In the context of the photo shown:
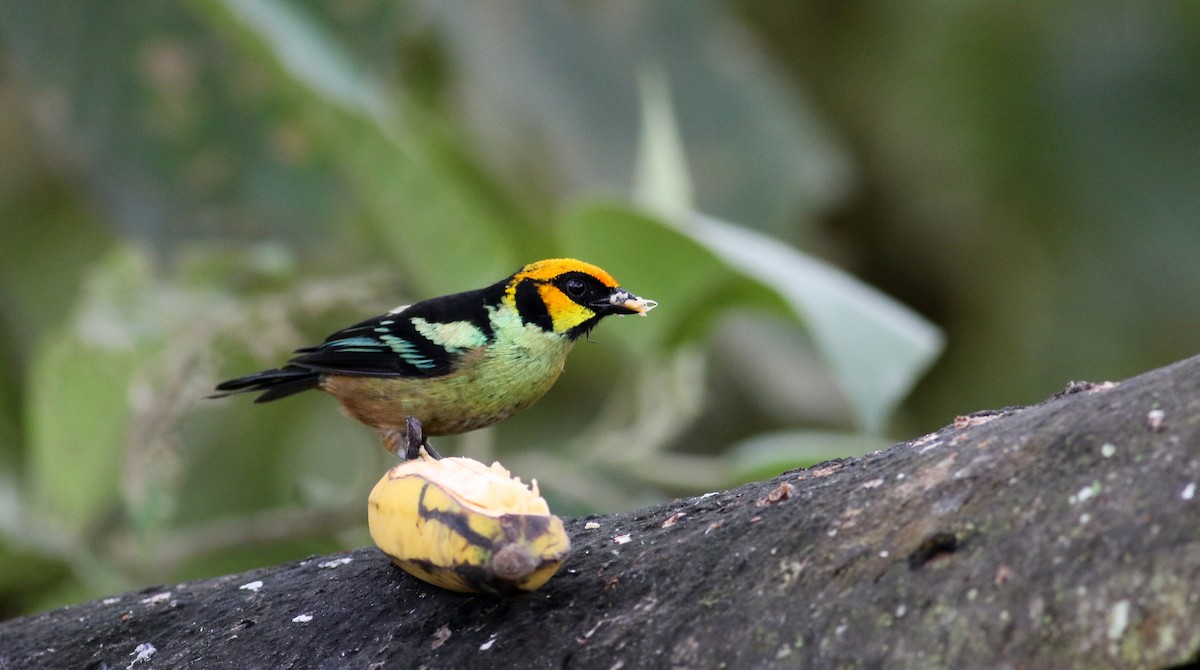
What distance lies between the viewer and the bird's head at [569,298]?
2988mm

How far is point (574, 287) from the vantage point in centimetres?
299

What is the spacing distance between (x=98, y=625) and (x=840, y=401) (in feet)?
16.0

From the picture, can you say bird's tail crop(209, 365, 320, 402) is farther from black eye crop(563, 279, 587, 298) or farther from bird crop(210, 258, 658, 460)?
black eye crop(563, 279, 587, 298)

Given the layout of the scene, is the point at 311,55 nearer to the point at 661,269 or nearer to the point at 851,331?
the point at 661,269

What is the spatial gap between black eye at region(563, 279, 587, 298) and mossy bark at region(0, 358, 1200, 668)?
656 mm

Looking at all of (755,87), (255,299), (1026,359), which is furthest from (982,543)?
(1026,359)

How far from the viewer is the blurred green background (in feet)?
12.5

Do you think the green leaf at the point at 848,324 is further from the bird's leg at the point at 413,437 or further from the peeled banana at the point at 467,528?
the peeled banana at the point at 467,528

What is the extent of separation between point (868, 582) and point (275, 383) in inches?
74.8

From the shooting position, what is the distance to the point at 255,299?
13.4ft

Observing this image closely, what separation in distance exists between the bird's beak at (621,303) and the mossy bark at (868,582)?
62cm

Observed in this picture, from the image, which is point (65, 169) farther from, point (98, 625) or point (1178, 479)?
point (1178, 479)

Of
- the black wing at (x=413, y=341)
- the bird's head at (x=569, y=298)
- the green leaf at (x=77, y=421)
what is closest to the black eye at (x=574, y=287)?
the bird's head at (x=569, y=298)

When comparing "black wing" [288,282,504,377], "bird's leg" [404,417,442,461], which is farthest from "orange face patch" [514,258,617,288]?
"bird's leg" [404,417,442,461]
